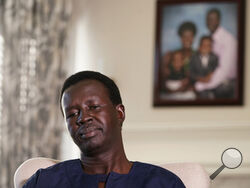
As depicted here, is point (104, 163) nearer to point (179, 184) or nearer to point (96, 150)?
point (96, 150)

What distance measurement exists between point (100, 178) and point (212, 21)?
3.43 meters

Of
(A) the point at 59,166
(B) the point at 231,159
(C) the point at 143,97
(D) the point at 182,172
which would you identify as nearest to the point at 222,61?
(C) the point at 143,97

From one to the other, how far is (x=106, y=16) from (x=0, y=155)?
1.64 m

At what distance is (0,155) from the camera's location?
554 cm

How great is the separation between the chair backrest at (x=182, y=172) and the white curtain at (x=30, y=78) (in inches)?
117

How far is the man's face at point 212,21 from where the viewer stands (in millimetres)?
5457

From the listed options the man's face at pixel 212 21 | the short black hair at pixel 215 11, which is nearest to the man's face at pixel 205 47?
the man's face at pixel 212 21

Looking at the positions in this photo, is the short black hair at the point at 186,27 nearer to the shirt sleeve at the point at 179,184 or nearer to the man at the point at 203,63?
the man at the point at 203,63

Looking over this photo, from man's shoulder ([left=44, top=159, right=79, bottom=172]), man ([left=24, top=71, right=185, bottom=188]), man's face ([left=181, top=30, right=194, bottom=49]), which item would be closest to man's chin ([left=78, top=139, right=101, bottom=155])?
man ([left=24, top=71, right=185, bottom=188])

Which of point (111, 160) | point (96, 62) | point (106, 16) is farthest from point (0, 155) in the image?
point (111, 160)

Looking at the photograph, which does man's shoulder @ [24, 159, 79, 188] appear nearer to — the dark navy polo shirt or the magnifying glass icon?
the dark navy polo shirt

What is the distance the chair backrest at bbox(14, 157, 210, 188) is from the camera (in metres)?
2.46

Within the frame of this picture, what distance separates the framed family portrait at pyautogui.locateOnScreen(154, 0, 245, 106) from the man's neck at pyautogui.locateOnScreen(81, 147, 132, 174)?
308cm

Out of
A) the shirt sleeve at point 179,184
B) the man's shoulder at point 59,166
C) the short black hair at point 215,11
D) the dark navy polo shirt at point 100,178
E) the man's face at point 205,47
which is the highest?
the short black hair at point 215,11
